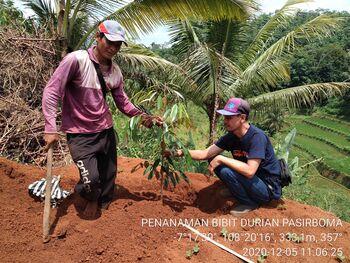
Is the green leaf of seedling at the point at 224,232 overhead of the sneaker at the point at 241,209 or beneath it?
beneath

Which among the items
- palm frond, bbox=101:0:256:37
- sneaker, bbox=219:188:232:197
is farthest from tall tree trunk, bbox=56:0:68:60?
sneaker, bbox=219:188:232:197

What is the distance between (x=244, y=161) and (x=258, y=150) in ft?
0.87

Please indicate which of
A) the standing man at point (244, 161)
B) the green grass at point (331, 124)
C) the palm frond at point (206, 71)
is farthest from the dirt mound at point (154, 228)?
the green grass at point (331, 124)

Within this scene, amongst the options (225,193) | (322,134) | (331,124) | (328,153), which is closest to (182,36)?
(225,193)

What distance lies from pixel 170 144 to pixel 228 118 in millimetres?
529

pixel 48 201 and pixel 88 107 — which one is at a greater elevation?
pixel 88 107

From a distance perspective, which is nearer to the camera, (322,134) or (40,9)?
(40,9)

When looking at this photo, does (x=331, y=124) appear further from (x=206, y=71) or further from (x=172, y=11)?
(x=172, y=11)

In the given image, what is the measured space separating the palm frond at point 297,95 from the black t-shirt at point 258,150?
5058 millimetres

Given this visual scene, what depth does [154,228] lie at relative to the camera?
9.39 feet

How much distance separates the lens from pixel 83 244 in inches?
101

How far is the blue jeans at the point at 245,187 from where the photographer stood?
315cm

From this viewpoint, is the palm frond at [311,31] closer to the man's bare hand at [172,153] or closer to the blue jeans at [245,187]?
the blue jeans at [245,187]

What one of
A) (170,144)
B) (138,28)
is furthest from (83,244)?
(138,28)
